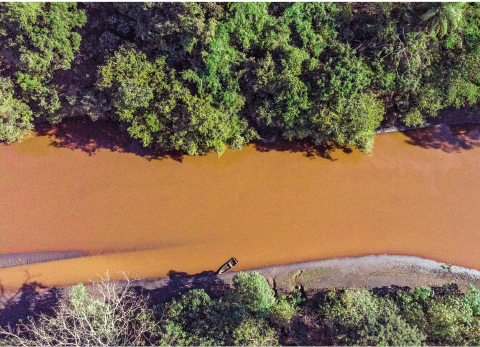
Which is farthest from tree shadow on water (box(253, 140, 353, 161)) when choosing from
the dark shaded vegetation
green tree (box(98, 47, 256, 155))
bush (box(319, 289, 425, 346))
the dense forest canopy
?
bush (box(319, 289, 425, 346))

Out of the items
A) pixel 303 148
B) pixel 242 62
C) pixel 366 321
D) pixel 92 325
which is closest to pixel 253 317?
pixel 366 321

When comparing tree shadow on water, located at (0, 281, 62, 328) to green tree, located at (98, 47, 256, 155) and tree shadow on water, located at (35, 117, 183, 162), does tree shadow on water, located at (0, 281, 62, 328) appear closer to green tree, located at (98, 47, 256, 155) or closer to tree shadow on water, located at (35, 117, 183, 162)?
tree shadow on water, located at (35, 117, 183, 162)

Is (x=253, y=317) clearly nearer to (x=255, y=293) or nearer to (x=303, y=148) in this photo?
(x=255, y=293)

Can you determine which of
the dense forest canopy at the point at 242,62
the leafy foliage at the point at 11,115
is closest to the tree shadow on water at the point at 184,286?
the dense forest canopy at the point at 242,62

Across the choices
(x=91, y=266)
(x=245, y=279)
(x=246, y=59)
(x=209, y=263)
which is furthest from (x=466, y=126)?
(x=91, y=266)

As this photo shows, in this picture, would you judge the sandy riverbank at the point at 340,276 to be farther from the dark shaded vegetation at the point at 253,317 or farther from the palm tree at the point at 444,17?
the palm tree at the point at 444,17
